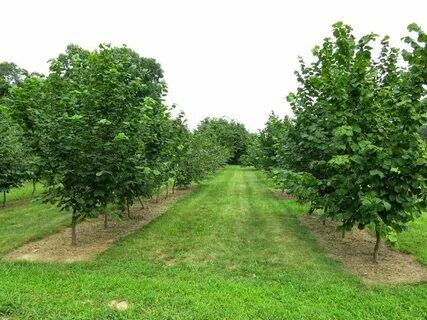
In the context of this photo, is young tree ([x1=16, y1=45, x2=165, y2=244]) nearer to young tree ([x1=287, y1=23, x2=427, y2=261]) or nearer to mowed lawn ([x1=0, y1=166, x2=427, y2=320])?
mowed lawn ([x1=0, y1=166, x2=427, y2=320])

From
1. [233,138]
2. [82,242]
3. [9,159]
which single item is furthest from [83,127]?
[233,138]

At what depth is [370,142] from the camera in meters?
5.83

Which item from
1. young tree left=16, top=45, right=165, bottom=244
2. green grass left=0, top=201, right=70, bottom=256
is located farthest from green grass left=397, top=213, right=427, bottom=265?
green grass left=0, top=201, right=70, bottom=256

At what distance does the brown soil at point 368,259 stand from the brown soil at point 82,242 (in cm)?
479

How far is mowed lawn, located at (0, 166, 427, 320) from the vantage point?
4.59m

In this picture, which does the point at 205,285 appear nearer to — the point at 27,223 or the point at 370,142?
the point at 370,142

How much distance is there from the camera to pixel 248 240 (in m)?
8.52

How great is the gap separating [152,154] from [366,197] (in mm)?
5526

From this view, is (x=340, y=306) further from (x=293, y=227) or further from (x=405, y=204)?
(x=293, y=227)

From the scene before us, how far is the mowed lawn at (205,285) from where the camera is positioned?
459cm

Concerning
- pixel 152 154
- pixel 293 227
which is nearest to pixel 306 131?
pixel 293 227

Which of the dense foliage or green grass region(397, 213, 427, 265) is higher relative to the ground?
the dense foliage

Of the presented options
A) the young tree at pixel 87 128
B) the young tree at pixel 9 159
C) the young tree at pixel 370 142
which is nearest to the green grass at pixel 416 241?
the young tree at pixel 370 142

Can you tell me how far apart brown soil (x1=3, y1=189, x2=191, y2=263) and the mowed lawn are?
1.40 feet
